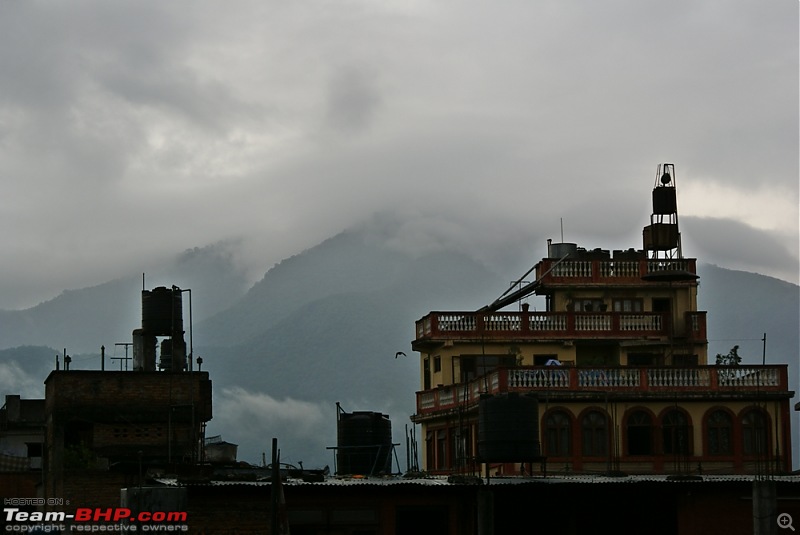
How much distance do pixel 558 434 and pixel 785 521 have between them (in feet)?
44.6

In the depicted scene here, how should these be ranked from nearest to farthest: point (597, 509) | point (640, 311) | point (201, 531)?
point (201, 531) → point (597, 509) → point (640, 311)

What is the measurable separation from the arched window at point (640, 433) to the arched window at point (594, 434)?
123 centimetres

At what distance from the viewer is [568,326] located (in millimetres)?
65750

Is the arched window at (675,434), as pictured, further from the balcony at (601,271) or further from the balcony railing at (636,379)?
the balcony at (601,271)

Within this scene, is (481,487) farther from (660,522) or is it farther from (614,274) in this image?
(614,274)

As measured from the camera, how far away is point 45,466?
68375 millimetres

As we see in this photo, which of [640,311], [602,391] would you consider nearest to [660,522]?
[602,391]

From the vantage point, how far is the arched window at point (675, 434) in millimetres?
57125

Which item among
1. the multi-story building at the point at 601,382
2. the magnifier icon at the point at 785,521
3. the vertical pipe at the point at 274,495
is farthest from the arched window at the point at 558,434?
the vertical pipe at the point at 274,495

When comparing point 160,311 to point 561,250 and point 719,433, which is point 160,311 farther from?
point 719,433

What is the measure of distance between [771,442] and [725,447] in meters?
2.09

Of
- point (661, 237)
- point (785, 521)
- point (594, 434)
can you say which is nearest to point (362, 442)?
point (661, 237)

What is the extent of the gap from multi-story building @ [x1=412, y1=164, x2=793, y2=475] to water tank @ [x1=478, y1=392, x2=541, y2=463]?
37 mm

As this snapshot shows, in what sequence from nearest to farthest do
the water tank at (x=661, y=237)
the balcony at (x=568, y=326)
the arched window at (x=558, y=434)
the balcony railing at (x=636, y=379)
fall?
the arched window at (x=558, y=434), the balcony railing at (x=636, y=379), the balcony at (x=568, y=326), the water tank at (x=661, y=237)
